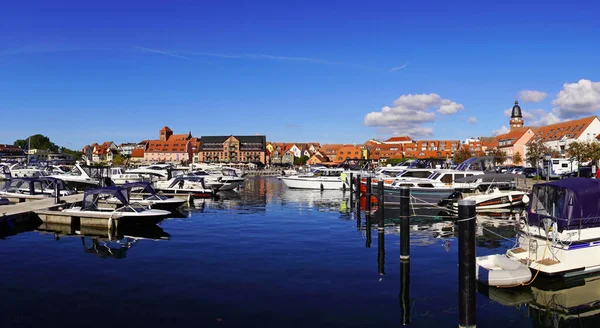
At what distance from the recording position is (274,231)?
2684 cm

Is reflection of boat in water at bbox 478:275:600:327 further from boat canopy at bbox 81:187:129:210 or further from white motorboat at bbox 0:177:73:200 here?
white motorboat at bbox 0:177:73:200

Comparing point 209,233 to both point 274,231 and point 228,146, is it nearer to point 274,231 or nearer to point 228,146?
point 274,231

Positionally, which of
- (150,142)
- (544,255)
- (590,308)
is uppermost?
(150,142)

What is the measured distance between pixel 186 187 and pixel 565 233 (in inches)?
1625

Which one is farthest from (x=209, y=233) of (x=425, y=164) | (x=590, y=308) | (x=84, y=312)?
(x=425, y=164)

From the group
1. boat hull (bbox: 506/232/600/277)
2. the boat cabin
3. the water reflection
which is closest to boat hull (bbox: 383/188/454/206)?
the water reflection

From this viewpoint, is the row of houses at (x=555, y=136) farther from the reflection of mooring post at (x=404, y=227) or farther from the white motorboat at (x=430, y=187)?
the reflection of mooring post at (x=404, y=227)

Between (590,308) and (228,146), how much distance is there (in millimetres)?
173400

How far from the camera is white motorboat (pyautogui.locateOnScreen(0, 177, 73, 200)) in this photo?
37.0 metres

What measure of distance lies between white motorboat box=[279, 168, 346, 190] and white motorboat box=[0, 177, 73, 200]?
30.6 m

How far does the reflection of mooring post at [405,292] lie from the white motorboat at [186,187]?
36.0 meters

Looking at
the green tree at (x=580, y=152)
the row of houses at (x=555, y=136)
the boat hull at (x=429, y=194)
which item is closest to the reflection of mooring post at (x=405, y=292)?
the boat hull at (x=429, y=194)

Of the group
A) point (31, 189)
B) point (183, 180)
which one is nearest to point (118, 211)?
point (31, 189)

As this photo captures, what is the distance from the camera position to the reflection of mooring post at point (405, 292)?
12.5 meters
